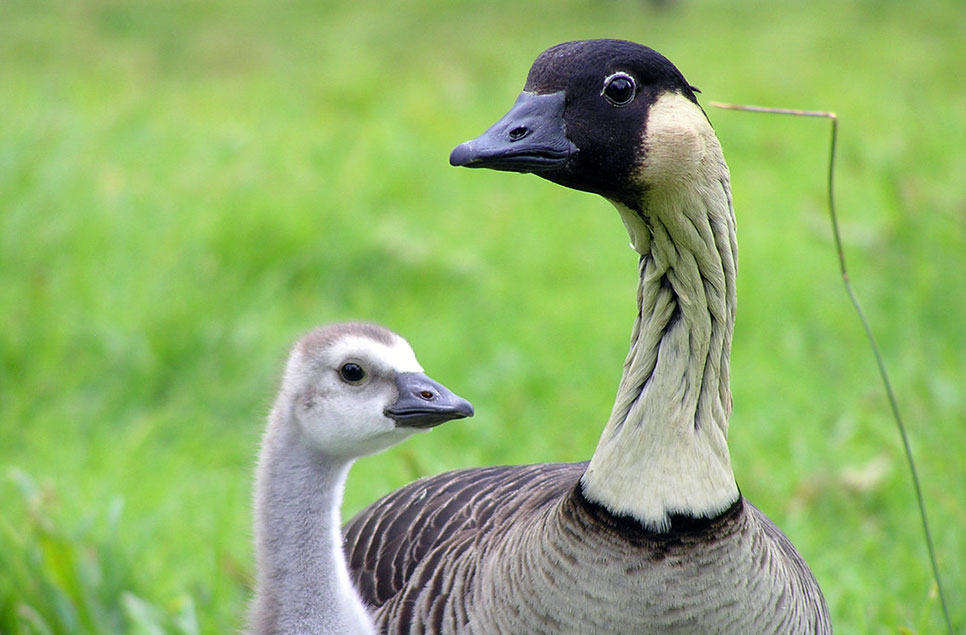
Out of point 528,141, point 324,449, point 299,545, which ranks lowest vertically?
point 299,545

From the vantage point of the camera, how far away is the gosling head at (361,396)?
2.61m

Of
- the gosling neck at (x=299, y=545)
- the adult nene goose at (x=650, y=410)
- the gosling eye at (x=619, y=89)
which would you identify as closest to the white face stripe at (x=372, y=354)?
the gosling neck at (x=299, y=545)

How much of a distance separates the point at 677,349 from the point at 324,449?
3.08ft

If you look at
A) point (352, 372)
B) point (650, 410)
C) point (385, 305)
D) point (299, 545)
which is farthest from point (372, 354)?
point (385, 305)

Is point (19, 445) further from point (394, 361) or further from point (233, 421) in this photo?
point (394, 361)

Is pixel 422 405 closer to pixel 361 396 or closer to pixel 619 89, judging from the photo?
pixel 361 396

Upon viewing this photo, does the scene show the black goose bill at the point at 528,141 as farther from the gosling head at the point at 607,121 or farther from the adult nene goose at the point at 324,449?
the adult nene goose at the point at 324,449

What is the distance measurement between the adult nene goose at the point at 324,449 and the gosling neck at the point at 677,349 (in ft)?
1.52

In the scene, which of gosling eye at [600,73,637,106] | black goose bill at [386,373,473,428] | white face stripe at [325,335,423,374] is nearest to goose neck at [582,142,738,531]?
gosling eye at [600,73,637,106]

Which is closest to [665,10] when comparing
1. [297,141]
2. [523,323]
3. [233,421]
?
[297,141]

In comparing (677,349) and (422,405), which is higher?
(677,349)

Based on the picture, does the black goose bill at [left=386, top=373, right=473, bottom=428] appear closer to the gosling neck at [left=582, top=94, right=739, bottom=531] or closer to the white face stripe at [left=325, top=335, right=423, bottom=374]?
the white face stripe at [left=325, top=335, right=423, bottom=374]

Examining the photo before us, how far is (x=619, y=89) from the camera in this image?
7.26 feet

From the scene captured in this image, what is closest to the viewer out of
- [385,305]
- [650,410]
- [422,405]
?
[650,410]
